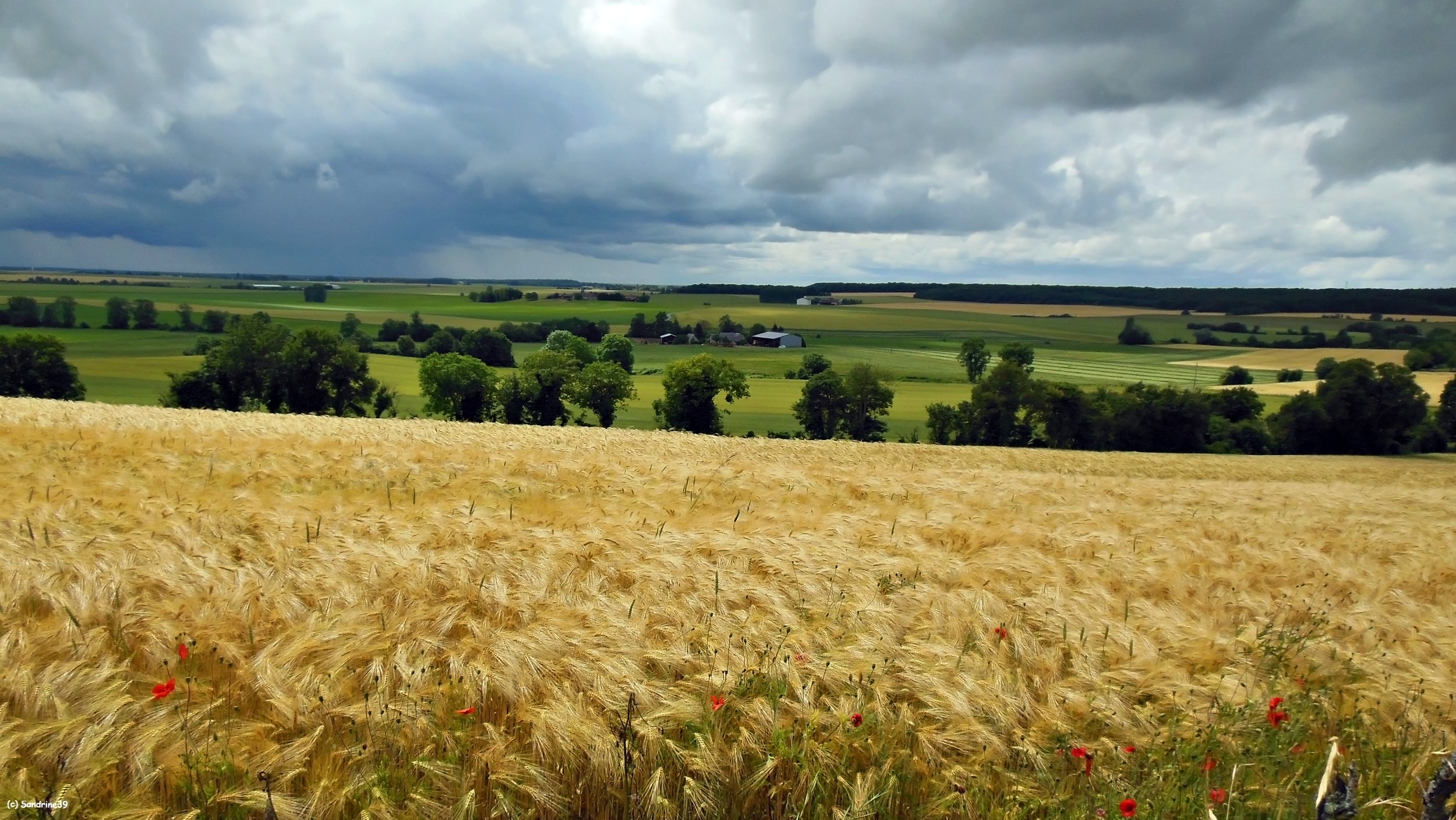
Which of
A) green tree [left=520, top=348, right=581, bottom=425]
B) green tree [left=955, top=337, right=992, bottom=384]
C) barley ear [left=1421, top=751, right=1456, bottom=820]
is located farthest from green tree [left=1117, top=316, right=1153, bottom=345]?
barley ear [left=1421, top=751, right=1456, bottom=820]

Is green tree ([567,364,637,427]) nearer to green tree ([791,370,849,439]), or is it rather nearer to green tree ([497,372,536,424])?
green tree ([497,372,536,424])

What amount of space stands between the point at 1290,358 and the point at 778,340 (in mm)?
74955

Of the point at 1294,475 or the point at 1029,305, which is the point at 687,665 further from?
the point at 1029,305

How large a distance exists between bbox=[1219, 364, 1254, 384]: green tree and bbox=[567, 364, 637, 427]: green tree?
70.4 meters

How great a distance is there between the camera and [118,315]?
118812 millimetres

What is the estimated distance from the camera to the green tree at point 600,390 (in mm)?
72125

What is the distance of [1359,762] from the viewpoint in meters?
4.30

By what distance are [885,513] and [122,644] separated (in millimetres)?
7401

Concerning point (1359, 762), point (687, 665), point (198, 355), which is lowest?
point (198, 355)

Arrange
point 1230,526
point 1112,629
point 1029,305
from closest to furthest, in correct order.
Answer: point 1112,629, point 1230,526, point 1029,305

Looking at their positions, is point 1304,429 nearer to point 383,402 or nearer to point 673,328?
point 383,402

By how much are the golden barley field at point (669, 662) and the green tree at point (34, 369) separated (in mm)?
79869

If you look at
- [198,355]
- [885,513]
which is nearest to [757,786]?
[885,513]

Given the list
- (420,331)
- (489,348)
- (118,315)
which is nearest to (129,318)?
(118,315)
